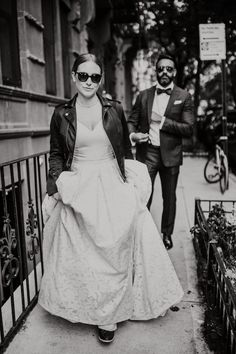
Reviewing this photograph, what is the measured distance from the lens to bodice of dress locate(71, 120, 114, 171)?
Result: 2793mm

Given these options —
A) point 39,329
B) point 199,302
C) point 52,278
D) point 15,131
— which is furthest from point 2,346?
point 15,131

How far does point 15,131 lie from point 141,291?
3308mm

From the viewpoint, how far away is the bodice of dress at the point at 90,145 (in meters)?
2.79

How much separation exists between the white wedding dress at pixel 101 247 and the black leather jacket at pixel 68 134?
49 mm

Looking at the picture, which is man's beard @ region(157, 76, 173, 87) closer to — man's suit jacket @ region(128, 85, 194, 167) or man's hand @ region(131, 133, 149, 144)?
man's suit jacket @ region(128, 85, 194, 167)

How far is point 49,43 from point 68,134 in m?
5.38

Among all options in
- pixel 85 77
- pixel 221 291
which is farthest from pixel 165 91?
pixel 221 291

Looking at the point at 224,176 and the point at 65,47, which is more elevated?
the point at 65,47

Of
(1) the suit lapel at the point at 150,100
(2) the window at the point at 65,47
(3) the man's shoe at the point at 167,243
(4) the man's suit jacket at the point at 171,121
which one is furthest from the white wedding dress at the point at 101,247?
(2) the window at the point at 65,47

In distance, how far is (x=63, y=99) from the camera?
26.5 feet

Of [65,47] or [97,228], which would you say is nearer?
[97,228]

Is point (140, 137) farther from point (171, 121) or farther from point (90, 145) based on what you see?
point (90, 145)

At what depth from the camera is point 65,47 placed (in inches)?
346

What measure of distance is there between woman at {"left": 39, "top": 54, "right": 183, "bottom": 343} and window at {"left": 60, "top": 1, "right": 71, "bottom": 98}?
A: 240 inches
